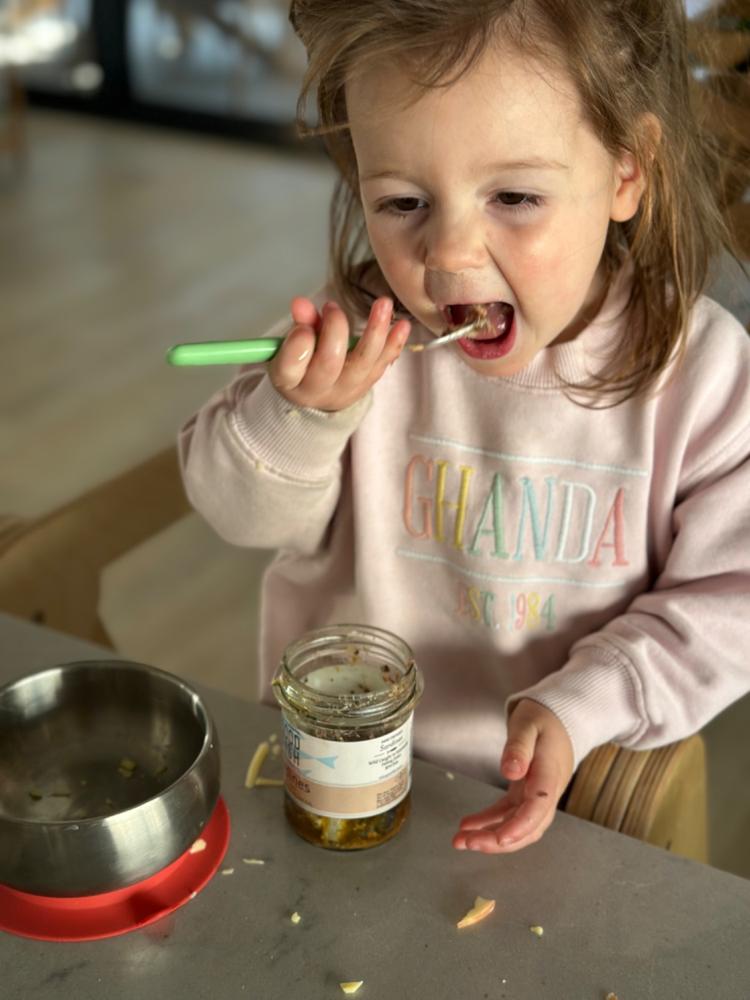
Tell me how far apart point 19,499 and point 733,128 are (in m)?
1.81

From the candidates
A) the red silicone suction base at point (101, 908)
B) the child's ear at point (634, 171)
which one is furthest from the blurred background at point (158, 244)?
the red silicone suction base at point (101, 908)

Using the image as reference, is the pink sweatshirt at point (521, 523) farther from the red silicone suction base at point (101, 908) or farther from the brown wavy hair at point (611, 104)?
the red silicone suction base at point (101, 908)

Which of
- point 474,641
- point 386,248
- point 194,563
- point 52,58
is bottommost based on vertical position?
point 194,563

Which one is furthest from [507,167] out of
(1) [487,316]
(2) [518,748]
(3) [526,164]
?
(2) [518,748]

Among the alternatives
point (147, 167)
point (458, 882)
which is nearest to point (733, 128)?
point (458, 882)

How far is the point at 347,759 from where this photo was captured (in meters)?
0.71

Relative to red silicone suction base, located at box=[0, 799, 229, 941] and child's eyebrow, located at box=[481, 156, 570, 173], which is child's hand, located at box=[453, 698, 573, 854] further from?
A: child's eyebrow, located at box=[481, 156, 570, 173]

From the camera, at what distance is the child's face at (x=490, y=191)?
761 mm

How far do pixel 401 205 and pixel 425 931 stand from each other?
0.46m

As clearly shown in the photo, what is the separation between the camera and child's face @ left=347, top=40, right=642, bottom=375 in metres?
0.76

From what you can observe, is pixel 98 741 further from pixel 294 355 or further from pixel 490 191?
pixel 490 191

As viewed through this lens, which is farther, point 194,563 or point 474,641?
point 194,563

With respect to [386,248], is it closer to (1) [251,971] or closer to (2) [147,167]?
(1) [251,971]

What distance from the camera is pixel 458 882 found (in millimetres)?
710
